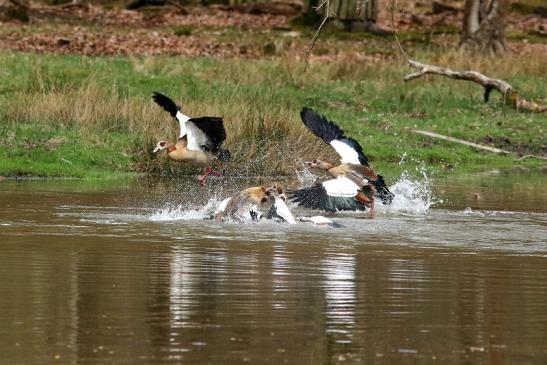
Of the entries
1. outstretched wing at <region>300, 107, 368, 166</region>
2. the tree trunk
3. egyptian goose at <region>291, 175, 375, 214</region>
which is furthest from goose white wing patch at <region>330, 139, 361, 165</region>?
the tree trunk

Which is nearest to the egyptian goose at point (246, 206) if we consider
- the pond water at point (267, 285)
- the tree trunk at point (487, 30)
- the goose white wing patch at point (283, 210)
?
the goose white wing patch at point (283, 210)

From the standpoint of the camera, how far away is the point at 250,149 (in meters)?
22.6

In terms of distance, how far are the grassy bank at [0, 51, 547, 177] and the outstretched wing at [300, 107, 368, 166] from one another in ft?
14.4

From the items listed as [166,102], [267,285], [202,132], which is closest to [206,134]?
[202,132]

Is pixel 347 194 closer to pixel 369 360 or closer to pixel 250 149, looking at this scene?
pixel 250 149

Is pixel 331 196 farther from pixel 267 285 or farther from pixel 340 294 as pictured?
pixel 340 294

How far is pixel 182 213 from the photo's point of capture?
16.7 m

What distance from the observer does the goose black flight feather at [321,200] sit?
16.5m

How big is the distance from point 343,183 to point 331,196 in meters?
0.30

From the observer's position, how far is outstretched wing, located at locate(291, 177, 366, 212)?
54.2 feet

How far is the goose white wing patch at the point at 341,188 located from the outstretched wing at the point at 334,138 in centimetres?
66

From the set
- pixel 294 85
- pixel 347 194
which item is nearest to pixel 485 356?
pixel 347 194

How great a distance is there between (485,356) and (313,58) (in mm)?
26683

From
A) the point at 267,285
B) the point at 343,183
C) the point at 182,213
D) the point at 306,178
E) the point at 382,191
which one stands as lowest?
the point at 306,178
